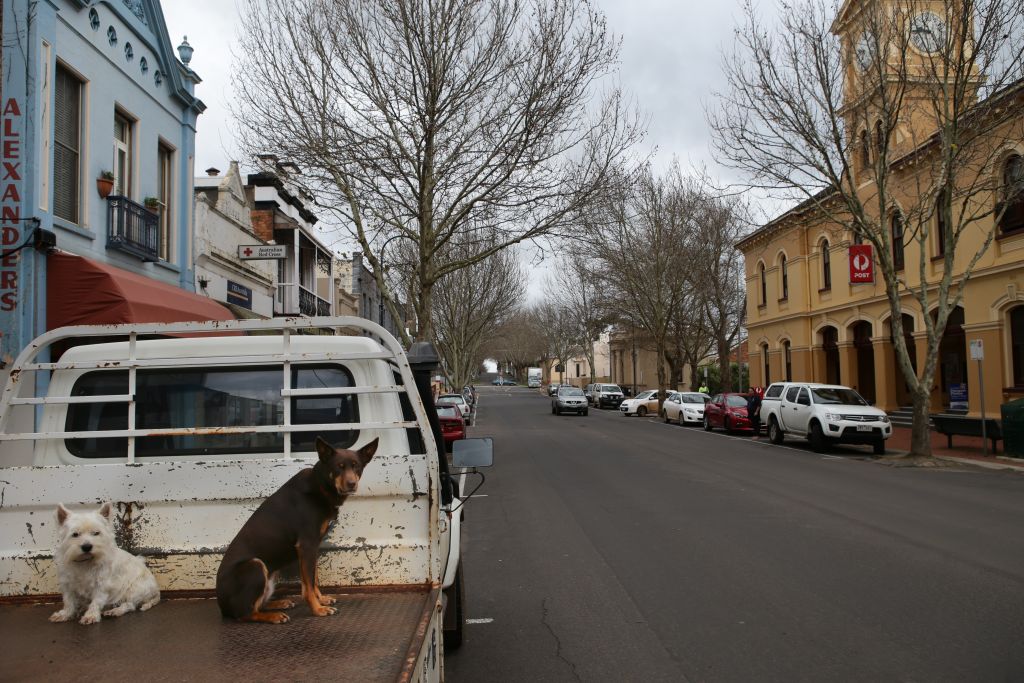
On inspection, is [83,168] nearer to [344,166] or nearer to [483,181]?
[344,166]

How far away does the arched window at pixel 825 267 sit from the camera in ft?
105

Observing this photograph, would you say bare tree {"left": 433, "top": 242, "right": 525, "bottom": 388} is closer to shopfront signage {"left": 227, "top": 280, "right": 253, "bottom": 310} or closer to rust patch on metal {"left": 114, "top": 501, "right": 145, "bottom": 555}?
shopfront signage {"left": 227, "top": 280, "right": 253, "bottom": 310}

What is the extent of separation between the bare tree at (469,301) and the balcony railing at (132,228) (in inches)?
870

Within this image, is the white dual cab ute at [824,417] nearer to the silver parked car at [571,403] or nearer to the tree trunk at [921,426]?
the tree trunk at [921,426]

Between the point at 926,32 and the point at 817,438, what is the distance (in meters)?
9.56

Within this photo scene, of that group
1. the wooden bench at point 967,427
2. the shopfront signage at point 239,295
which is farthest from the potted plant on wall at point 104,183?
the wooden bench at point 967,427

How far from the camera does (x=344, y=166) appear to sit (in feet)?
59.1

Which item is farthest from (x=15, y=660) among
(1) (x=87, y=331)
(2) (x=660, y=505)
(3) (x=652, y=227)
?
(3) (x=652, y=227)

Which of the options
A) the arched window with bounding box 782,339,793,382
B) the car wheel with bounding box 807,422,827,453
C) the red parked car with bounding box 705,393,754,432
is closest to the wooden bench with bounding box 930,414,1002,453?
the car wheel with bounding box 807,422,827,453

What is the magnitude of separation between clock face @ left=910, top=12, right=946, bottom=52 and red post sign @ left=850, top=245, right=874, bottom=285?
7.57 metres

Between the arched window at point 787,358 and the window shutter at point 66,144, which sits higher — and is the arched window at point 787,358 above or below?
below

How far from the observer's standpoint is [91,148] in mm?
12469

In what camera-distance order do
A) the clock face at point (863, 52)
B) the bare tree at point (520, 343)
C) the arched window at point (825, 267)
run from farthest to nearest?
the bare tree at point (520, 343) < the arched window at point (825, 267) < the clock face at point (863, 52)

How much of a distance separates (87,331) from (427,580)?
1.89 m
